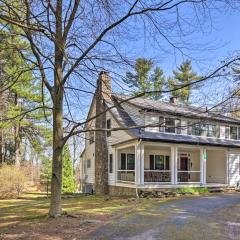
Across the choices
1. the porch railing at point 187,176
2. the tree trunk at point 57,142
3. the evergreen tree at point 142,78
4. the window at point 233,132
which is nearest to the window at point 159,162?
the porch railing at point 187,176

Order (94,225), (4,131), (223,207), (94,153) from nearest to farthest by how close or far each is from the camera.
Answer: (94,225)
(223,207)
(94,153)
(4,131)

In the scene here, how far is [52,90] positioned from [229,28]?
20.2 feet

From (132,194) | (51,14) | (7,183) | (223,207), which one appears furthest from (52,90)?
(7,183)

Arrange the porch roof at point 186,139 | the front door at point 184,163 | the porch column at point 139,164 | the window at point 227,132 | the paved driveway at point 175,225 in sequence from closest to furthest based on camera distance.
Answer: the paved driveway at point 175,225
the porch column at point 139,164
the porch roof at point 186,139
the window at point 227,132
the front door at point 184,163

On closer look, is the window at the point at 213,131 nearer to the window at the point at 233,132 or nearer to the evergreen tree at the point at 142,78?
the window at the point at 233,132

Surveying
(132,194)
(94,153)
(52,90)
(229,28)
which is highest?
(229,28)

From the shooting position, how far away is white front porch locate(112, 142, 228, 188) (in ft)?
73.2

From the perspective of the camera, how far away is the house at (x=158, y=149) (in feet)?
73.9

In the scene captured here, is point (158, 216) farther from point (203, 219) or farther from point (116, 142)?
point (116, 142)

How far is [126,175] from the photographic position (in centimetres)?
2488

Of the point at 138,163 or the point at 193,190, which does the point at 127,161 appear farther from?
the point at 193,190

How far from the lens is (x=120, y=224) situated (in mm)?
10648

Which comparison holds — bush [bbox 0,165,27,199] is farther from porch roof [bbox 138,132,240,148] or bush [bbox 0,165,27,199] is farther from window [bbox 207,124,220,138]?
window [bbox 207,124,220,138]

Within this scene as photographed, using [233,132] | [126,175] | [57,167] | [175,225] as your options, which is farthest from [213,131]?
[57,167]
